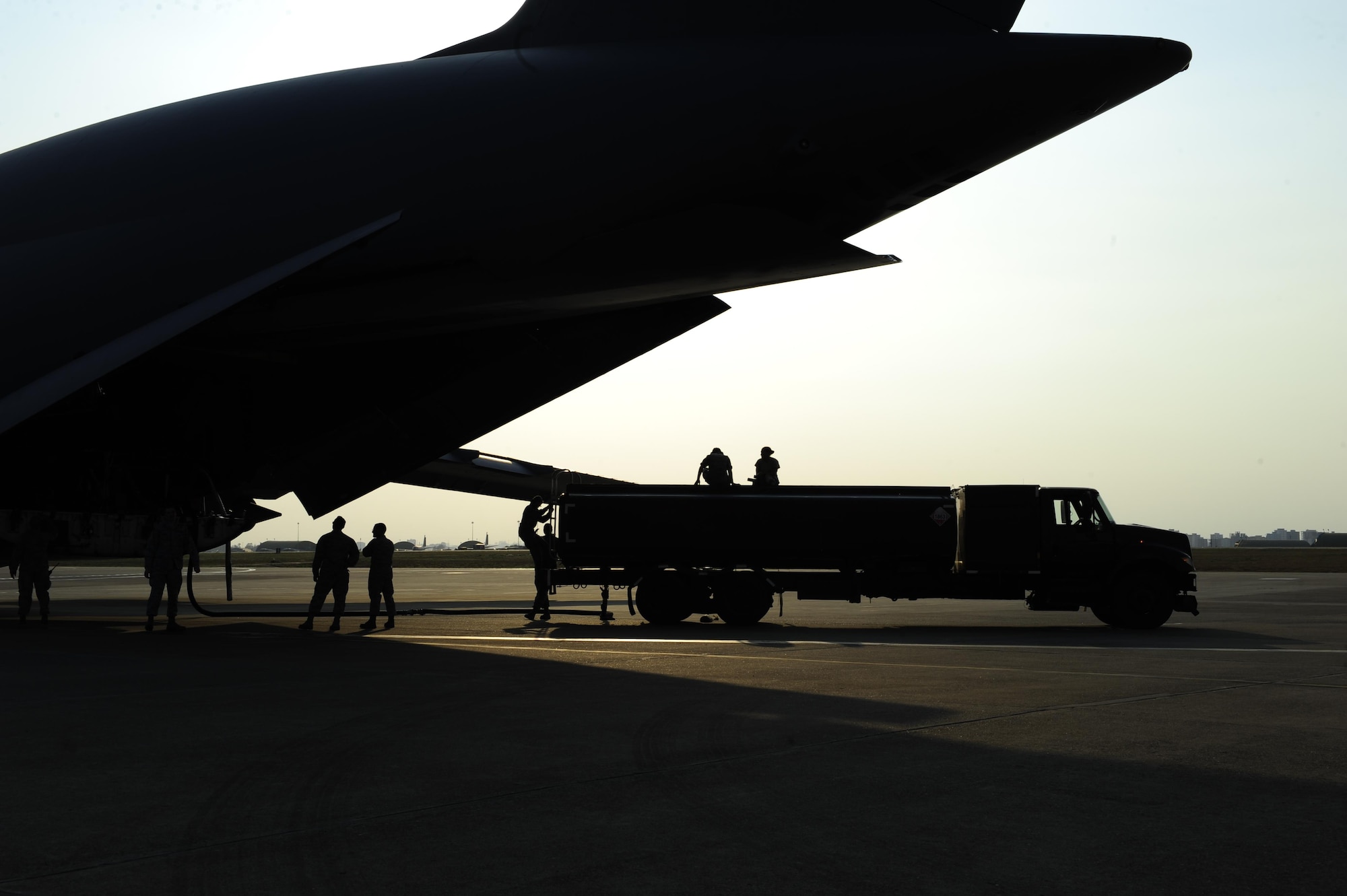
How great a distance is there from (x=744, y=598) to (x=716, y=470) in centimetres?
209

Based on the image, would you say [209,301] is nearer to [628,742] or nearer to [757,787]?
[628,742]

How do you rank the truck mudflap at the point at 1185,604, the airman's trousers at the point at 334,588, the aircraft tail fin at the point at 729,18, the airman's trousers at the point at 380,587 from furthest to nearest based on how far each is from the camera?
the truck mudflap at the point at 1185,604 → the airman's trousers at the point at 380,587 → the airman's trousers at the point at 334,588 → the aircraft tail fin at the point at 729,18

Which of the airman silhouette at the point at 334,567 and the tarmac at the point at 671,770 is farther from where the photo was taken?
the airman silhouette at the point at 334,567

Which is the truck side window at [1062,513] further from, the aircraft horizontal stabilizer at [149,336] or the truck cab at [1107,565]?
the aircraft horizontal stabilizer at [149,336]

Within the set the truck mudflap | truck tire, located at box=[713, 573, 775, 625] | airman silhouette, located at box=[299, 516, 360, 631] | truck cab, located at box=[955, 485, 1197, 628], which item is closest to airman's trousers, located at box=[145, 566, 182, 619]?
airman silhouette, located at box=[299, 516, 360, 631]

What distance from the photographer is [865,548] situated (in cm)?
1803

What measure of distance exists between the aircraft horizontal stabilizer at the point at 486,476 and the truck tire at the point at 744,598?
10.3 metres

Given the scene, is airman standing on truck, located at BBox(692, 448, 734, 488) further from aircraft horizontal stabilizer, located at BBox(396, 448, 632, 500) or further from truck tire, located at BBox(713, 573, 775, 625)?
aircraft horizontal stabilizer, located at BBox(396, 448, 632, 500)

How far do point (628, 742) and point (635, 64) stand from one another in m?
8.73

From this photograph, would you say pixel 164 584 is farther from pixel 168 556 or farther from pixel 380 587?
pixel 380 587

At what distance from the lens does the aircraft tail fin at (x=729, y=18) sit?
13203mm

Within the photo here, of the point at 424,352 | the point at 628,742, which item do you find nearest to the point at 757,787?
the point at 628,742

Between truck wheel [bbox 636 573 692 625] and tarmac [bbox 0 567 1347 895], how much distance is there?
4693mm

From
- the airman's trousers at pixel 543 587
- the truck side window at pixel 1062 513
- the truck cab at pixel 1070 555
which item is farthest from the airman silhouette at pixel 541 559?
the truck side window at pixel 1062 513
